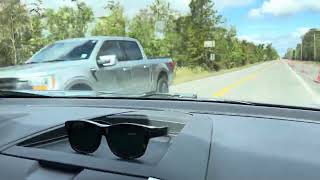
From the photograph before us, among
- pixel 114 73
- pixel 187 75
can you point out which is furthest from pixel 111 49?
pixel 187 75

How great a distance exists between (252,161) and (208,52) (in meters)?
49.1

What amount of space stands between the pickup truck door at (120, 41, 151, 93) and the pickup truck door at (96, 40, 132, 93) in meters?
Result: 0.18

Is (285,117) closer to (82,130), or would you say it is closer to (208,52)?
(82,130)

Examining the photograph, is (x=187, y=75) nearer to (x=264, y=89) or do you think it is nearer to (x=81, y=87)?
(x=264, y=89)

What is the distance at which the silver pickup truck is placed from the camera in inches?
379

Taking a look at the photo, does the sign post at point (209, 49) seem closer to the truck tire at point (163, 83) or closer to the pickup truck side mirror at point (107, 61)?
the truck tire at point (163, 83)

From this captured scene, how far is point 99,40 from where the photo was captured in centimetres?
1177

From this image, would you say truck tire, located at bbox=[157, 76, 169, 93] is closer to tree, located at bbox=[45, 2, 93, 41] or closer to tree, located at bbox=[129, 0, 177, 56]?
tree, located at bbox=[45, 2, 93, 41]

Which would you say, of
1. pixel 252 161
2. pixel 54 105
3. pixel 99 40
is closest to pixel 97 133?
pixel 252 161

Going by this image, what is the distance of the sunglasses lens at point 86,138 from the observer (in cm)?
231

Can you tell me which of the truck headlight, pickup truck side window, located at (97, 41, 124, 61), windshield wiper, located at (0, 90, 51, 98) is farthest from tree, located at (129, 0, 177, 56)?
windshield wiper, located at (0, 90, 51, 98)

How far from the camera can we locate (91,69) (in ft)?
35.1

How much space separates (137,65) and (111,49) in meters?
0.76

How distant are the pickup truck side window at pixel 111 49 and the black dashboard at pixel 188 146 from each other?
8496 mm
